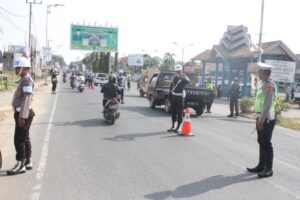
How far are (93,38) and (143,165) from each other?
137 ft

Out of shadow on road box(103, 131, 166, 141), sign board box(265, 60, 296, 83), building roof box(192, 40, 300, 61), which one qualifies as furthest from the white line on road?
building roof box(192, 40, 300, 61)

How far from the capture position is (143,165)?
7.90 m

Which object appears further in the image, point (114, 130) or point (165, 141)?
point (114, 130)

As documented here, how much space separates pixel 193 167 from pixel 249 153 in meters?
2.30

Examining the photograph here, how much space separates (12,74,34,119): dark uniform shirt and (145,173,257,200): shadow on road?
2.48 meters

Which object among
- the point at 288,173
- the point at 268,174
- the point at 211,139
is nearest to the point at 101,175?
the point at 268,174

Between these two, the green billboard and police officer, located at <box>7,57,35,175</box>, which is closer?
police officer, located at <box>7,57,35,175</box>

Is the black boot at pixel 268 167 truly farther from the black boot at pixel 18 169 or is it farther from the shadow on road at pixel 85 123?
the shadow on road at pixel 85 123

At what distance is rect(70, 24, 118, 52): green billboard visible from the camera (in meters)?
48.0

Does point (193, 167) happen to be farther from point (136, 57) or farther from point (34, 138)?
point (136, 57)

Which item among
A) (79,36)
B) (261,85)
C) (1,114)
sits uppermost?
(79,36)

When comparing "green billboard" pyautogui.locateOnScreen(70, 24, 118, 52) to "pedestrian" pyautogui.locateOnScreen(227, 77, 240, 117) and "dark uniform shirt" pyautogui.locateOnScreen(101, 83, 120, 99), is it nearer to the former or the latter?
"pedestrian" pyautogui.locateOnScreen(227, 77, 240, 117)

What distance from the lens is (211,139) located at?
460 inches

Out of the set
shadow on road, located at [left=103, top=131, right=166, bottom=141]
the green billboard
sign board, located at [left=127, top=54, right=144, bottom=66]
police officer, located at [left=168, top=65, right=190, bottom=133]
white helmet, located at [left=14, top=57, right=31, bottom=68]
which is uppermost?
the green billboard
